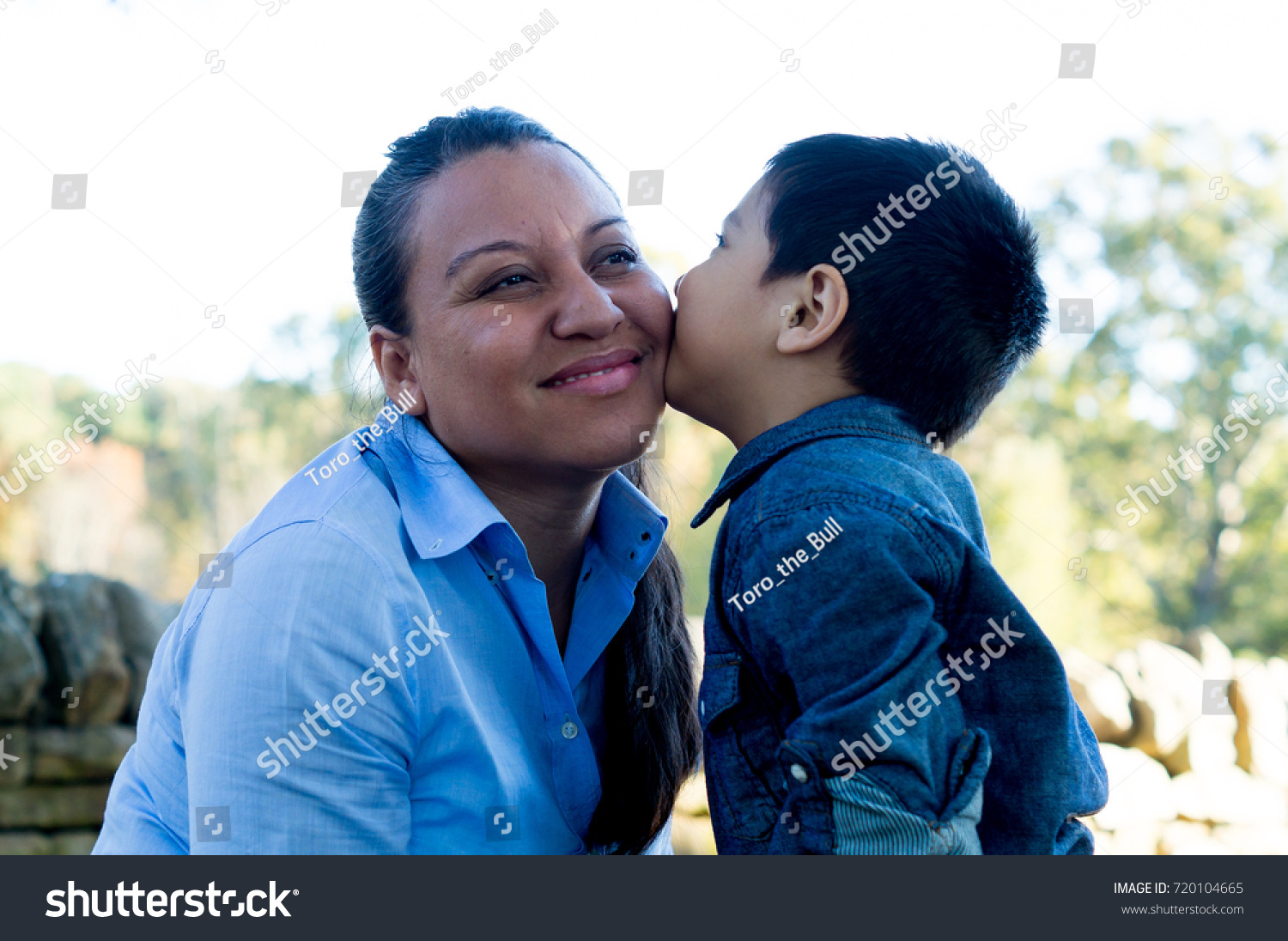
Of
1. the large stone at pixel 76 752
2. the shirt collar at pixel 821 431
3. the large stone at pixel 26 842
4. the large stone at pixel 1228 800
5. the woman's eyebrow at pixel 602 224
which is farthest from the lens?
the large stone at pixel 1228 800

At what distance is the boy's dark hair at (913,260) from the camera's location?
148 centimetres

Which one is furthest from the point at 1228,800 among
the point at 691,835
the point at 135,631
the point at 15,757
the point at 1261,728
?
the point at 15,757

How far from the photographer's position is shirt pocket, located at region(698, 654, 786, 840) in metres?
1.32

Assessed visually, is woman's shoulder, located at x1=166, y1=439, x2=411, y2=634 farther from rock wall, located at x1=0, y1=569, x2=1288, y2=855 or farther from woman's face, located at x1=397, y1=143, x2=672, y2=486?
rock wall, located at x1=0, y1=569, x2=1288, y2=855

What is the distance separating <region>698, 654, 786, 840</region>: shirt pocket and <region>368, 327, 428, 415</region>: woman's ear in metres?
0.70

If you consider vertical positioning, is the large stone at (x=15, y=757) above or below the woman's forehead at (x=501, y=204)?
below

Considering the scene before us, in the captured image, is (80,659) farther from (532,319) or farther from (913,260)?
(913,260)

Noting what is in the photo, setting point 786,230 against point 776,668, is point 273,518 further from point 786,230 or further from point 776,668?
point 786,230

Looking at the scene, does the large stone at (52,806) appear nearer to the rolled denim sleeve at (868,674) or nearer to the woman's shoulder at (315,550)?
the woman's shoulder at (315,550)

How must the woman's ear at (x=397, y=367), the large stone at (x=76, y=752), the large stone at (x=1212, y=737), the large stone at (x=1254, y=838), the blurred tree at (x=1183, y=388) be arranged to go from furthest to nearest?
the blurred tree at (x=1183, y=388) < the large stone at (x=1212, y=737) < the large stone at (x=1254, y=838) < the large stone at (x=76, y=752) < the woman's ear at (x=397, y=367)

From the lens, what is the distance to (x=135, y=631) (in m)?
3.90

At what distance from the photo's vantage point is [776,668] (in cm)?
129

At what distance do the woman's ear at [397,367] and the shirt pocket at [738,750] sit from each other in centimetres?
70

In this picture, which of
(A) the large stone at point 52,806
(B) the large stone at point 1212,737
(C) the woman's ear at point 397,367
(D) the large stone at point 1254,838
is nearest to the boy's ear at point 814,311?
(C) the woman's ear at point 397,367
